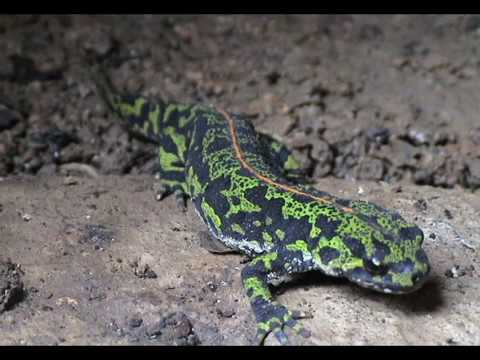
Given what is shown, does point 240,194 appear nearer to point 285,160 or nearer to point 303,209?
point 303,209

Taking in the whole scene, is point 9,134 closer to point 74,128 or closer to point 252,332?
point 74,128

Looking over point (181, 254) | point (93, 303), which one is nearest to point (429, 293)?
point (181, 254)

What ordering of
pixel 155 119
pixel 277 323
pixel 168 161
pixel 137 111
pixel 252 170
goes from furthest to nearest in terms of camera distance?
pixel 137 111 < pixel 155 119 < pixel 168 161 < pixel 252 170 < pixel 277 323

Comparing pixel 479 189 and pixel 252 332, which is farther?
pixel 479 189

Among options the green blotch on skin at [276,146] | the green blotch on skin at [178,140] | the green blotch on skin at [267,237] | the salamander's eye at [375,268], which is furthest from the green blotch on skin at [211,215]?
the salamander's eye at [375,268]

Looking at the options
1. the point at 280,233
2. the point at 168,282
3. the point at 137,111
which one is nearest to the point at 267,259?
the point at 280,233

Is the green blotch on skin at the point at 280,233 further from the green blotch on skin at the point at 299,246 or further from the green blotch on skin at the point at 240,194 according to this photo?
the green blotch on skin at the point at 240,194

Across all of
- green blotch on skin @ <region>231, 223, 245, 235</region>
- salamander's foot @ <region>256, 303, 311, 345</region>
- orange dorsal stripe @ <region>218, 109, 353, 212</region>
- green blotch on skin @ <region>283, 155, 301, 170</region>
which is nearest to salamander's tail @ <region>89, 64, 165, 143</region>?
orange dorsal stripe @ <region>218, 109, 353, 212</region>
